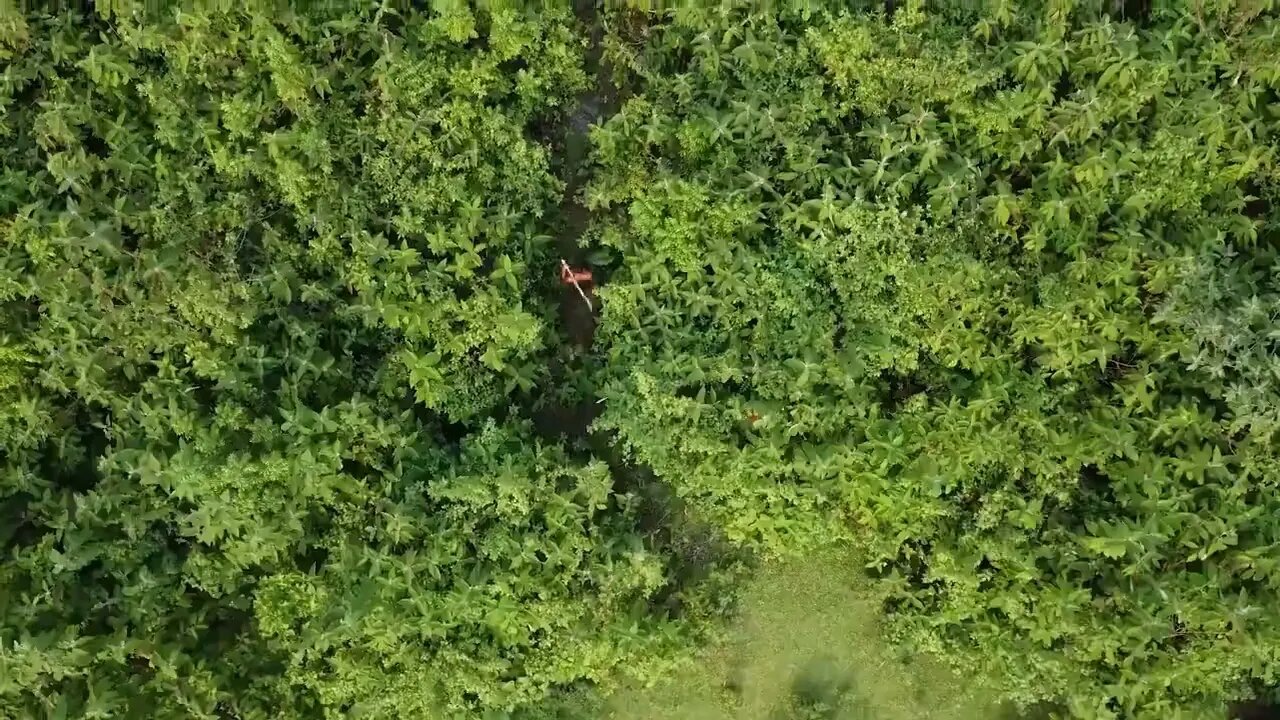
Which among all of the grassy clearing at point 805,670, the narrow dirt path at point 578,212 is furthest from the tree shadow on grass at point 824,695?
the narrow dirt path at point 578,212

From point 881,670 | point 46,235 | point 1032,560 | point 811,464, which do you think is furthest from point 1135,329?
point 46,235

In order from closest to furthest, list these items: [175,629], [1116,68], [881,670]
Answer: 1. [1116,68]
2. [175,629]
3. [881,670]

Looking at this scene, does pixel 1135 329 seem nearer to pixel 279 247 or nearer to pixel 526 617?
pixel 526 617

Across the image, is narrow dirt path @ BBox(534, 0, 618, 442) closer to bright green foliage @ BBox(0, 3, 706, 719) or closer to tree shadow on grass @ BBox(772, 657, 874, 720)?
bright green foliage @ BBox(0, 3, 706, 719)

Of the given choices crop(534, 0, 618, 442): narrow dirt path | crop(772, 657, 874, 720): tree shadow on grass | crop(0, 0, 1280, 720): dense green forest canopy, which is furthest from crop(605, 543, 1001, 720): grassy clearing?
crop(534, 0, 618, 442): narrow dirt path

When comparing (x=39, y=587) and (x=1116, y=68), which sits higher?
(x=1116, y=68)

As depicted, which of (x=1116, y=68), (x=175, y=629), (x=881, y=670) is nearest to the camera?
(x=1116, y=68)
